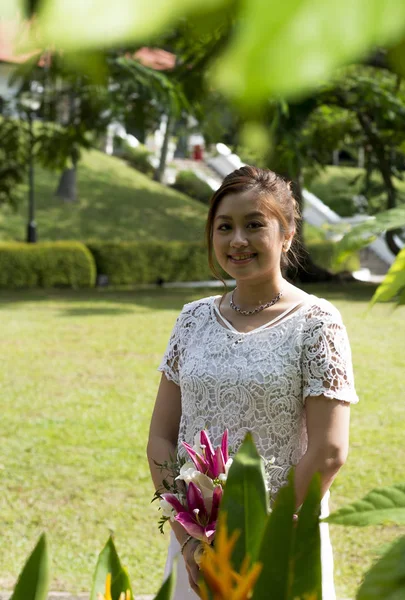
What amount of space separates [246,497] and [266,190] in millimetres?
1883

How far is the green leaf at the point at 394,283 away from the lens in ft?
1.98

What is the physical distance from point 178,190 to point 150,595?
90.8 ft

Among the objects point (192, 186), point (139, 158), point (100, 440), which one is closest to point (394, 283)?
point (100, 440)

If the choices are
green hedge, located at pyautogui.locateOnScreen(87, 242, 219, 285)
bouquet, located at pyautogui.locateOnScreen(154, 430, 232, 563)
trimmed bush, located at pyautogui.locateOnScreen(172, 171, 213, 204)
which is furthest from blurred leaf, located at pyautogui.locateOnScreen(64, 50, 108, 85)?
trimmed bush, located at pyautogui.locateOnScreen(172, 171, 213, 204)

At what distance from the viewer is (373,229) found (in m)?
0.57

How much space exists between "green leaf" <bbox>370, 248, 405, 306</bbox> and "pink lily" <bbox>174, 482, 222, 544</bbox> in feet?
4.49

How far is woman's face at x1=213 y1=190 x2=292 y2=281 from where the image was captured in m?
2.46

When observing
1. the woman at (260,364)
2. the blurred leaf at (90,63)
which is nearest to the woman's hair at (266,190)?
the woman at (260,364)

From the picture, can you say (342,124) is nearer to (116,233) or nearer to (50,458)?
(116,233)

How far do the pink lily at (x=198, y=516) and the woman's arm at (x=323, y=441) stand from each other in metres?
0.32

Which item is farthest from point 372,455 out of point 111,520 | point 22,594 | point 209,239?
point 22,594

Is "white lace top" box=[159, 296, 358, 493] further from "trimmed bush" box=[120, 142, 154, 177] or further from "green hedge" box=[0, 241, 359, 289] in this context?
"trimmed bush" box=[120, 142, 154, 177]

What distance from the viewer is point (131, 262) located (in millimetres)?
20203

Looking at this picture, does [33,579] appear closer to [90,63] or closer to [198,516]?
[90,63]
